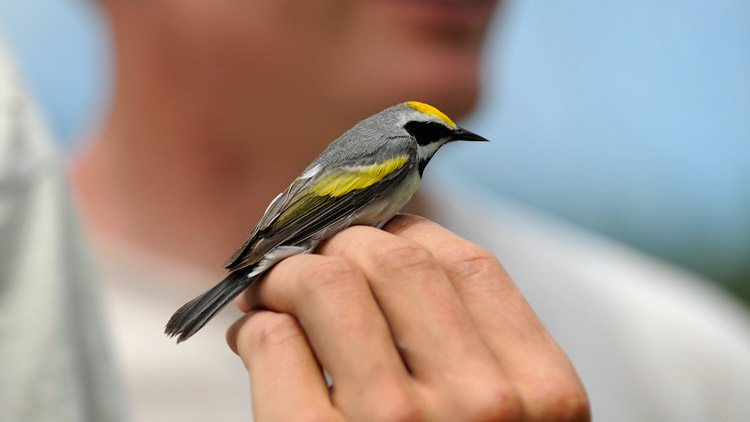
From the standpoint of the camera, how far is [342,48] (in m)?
2.24

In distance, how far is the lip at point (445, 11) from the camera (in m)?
1.62

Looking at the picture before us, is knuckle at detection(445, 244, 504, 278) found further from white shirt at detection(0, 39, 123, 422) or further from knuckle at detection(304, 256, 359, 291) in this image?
white shirt at detection(0, 39, 123, 422)

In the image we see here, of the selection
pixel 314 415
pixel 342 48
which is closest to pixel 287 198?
pixel 314 415

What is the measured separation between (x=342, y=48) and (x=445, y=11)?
673 millimetres

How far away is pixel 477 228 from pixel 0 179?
233cm

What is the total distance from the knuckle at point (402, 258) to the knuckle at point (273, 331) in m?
0.17

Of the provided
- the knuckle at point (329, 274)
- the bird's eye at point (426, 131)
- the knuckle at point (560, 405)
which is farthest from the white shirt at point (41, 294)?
the knuckle at point (560, 405)

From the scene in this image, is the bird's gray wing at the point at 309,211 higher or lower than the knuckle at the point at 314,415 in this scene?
higher

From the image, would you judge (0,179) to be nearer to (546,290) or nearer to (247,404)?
(247,404)

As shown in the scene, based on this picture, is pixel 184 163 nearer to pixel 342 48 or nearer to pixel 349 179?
pixel 342 48

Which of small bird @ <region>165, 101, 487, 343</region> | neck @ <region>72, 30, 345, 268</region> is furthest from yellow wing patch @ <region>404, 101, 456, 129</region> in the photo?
neck @ <region>72, 30, 345, 268</region>

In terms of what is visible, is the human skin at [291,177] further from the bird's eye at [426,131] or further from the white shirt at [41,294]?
the white shirt at [41,294]

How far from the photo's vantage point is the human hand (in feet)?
2.79

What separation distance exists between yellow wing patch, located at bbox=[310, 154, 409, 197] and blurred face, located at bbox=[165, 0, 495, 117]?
2.48ft
